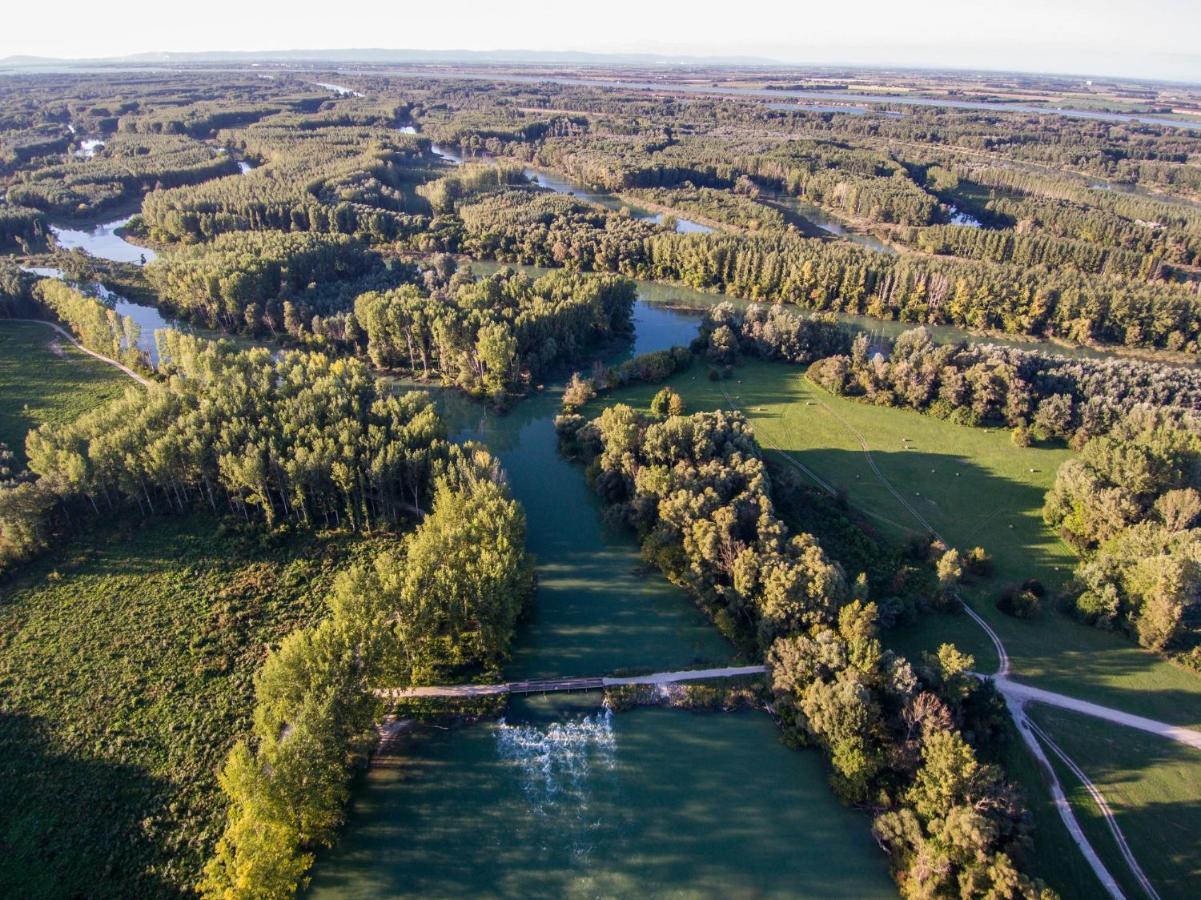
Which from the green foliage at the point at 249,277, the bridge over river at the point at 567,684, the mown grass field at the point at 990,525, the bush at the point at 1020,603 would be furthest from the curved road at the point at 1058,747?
the green foliage at the point at 249,277

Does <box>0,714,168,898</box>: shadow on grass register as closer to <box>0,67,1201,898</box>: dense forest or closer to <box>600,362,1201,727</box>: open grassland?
<box>0,67,1201,898</box>: dense forest

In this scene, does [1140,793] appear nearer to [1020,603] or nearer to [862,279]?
[1020,603]

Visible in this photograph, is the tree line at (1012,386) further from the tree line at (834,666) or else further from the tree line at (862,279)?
the tree line at (834,666)

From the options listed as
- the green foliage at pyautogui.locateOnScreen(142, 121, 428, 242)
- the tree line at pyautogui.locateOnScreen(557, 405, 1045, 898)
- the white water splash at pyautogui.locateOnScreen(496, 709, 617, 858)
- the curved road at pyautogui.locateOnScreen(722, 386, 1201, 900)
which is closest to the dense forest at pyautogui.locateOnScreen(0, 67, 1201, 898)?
the tree line at pyautogui.locateOnScreen(557, 405, 1045, 898)

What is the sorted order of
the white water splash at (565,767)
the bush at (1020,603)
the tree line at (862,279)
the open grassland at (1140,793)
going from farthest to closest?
the tree line at (862,279) < the bush at (1020,603) < the white water splash at (565,767) < the open grassland at (1140,793)

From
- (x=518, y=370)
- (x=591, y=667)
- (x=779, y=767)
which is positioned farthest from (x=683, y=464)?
(x=518, y=370)

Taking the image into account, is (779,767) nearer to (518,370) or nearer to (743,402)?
(743,402)

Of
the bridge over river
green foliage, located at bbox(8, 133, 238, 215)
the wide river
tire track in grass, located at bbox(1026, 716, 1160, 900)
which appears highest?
green foliage, located at bbox(8, 133, 238, 215)
